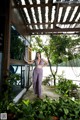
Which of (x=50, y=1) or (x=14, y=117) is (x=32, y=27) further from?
(x=14, y=117)

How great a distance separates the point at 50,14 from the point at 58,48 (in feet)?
11.9

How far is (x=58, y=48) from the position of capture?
1099 cm

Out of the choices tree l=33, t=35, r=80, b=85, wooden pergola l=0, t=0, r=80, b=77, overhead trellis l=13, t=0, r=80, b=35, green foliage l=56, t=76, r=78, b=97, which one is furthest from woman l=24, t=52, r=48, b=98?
tree l=33, t=35, r=80, b=85

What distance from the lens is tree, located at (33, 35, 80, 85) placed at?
10.8 m

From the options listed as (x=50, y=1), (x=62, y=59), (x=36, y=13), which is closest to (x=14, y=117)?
(x=50, y=1)

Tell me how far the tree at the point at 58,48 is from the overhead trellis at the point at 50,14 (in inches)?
56.5

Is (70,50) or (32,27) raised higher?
(32,27)

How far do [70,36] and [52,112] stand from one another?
26.6ft

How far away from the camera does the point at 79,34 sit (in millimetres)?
10312

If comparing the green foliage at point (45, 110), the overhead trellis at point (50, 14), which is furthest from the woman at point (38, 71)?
the green foliage at point (45, 110)

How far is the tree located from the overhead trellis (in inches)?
56.5

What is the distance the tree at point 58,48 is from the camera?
1079 centimetres

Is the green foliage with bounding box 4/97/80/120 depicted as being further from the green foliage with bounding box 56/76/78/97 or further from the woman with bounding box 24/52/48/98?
the green foliage with bounding box 56/76/78/97

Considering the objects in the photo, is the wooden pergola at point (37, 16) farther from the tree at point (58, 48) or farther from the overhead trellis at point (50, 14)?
the tree at point (58, 48)
